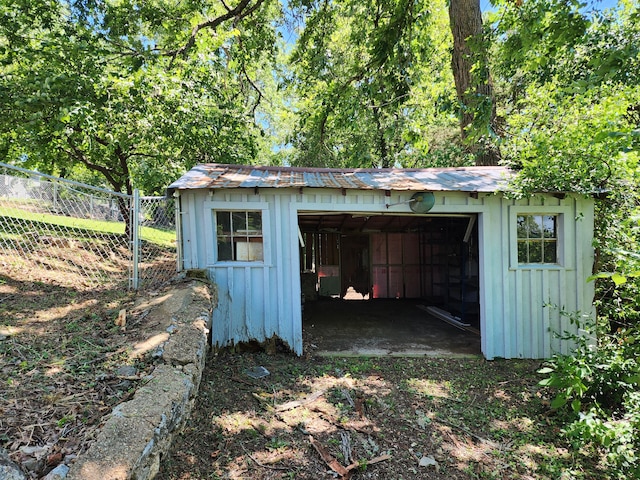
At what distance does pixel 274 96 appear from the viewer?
52.7 ft

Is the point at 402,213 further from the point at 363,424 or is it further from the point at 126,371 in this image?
the point at 126,371

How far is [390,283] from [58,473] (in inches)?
399

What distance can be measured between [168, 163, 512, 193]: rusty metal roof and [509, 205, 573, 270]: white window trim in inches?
23.4

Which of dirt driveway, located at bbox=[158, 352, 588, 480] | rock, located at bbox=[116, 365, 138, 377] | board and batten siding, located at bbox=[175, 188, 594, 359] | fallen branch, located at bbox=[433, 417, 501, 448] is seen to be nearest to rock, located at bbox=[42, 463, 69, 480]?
rock, located at bbox=[116, 365, 138, 377]

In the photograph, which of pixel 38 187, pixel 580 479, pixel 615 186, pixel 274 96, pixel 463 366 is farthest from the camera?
pixel 274 96

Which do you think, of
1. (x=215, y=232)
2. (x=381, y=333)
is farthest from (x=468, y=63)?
(x=215, y=232)

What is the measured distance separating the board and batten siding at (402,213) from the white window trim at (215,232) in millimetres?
15

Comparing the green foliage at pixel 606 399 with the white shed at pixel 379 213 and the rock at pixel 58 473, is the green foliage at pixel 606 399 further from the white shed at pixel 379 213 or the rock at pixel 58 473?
the rock at pixel 58 473

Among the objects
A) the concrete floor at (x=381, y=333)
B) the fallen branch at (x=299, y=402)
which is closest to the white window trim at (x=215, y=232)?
the concrete floor at (x=381, y=333)

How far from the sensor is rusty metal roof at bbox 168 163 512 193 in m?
4.82

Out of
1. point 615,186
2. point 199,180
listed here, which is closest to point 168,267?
point 199,180

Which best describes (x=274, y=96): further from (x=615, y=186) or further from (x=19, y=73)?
(x=615, y=186)

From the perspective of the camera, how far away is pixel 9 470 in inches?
53.6

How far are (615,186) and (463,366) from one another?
3.44 meters
